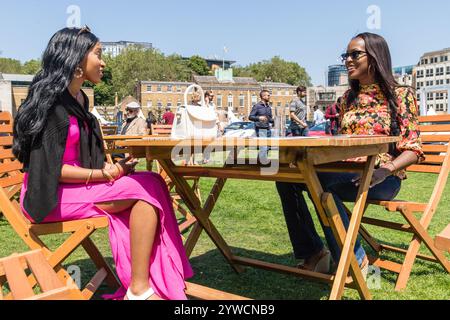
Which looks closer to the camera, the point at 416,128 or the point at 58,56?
the point at 58,56

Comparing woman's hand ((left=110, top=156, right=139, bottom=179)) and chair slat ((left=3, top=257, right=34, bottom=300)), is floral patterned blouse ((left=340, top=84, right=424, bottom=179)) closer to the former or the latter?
woman's hand ((left=110, top=156, right=139, bottom=179))

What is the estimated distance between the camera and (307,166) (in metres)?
1.93

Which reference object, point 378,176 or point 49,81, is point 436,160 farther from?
point 49,81

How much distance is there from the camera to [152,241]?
7.20 ft

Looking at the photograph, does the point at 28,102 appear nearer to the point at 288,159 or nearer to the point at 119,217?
the point at 119,217

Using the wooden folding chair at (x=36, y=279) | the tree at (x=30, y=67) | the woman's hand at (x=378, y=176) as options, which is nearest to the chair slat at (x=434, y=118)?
the woman's hand at (x=378, y=176)

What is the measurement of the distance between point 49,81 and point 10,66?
388 feet

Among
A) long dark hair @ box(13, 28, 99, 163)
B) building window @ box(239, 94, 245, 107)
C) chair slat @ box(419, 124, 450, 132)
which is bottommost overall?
chair slat @ box(419, 124, 450, 132)

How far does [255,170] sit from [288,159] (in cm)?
42

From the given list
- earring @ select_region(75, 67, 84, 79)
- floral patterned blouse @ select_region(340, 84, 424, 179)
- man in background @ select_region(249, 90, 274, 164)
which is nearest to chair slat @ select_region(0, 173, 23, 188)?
earring @ select_region(75, 67, 84, 79)

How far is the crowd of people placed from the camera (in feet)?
7.14

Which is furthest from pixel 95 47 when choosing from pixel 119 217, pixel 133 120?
pixel 133 120

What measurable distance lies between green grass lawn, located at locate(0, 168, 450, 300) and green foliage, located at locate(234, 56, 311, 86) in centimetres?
10501

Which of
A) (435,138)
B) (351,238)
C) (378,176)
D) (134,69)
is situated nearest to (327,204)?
(351,238)
